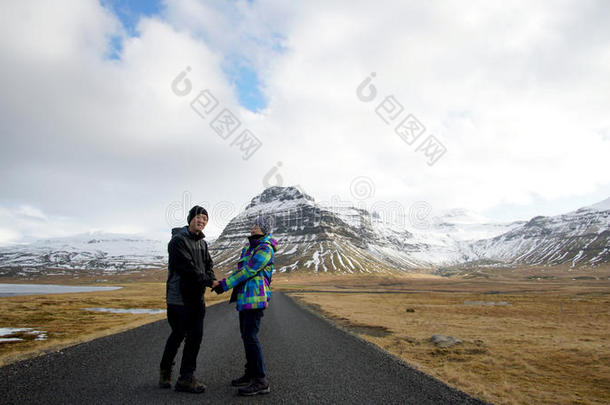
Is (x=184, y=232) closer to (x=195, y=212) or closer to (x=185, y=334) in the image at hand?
(x=195, y=212)

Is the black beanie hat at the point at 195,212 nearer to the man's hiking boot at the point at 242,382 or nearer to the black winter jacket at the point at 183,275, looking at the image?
the black winter jacket at the point at 183,275

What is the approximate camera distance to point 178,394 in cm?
582

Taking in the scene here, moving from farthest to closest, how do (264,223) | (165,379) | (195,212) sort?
(264,223), (195,212), (165,379)

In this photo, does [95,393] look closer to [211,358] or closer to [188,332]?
[188,332]

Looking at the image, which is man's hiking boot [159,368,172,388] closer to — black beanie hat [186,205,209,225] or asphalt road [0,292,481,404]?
asphalt road [0,292,481,404]

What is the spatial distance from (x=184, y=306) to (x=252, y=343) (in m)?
1.46

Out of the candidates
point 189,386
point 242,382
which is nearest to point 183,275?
point 189,386

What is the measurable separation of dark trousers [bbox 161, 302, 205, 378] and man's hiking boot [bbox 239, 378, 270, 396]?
106cm

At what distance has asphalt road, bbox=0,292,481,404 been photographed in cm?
570

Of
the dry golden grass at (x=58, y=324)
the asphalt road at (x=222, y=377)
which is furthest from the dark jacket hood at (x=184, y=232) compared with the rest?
the dry golden grass at (x=58, y=324)

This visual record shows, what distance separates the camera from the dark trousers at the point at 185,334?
6.00 meters

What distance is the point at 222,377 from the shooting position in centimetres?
702

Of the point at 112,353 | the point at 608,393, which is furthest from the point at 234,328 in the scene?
the point at 608,393

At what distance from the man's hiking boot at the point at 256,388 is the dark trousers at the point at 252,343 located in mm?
96
